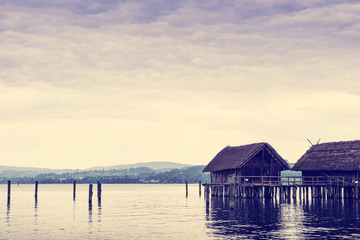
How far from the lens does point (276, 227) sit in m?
43.1

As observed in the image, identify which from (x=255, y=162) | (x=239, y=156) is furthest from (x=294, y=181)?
(x=239, y=156)

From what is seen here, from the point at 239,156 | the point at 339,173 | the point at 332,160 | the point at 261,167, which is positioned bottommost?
the point at 339,173

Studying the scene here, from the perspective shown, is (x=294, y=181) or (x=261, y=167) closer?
(x=294, y=181)

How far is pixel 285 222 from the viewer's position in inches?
1836

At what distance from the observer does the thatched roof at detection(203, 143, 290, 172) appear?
234 ft

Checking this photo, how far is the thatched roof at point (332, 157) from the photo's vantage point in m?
68.5

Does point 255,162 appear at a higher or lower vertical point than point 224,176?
higher

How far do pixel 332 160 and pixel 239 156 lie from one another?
11.8m

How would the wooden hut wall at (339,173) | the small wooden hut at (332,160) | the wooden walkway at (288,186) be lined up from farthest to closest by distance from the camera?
the small wooden hut at (332,160), the wooden hut wall at (339,173), the wooden walkway at (288,186)

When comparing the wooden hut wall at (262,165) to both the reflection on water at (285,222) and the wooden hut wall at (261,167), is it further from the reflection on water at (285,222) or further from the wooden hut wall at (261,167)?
the reflection on water at (285,222)

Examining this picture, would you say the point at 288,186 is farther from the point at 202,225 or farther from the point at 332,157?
the point at 202,225

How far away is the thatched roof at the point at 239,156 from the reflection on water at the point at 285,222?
7.49 m

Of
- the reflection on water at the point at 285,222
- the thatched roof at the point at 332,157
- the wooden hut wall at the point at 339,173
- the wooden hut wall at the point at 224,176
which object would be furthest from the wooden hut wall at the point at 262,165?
the reflection on water at the point at 285,222

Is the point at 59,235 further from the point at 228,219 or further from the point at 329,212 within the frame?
the point at 329,212
